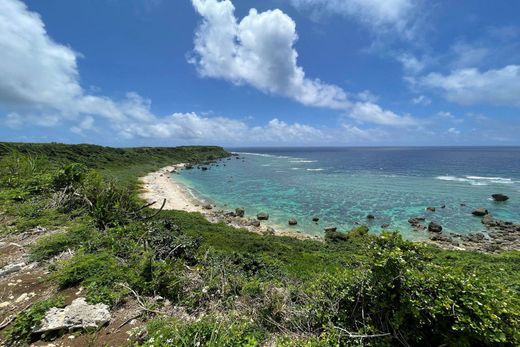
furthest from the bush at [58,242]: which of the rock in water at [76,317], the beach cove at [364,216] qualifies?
the beach cove at [364,216]

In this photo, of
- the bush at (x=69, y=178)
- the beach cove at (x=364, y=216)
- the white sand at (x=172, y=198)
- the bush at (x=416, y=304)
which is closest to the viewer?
the bush at (x=416, y=304)

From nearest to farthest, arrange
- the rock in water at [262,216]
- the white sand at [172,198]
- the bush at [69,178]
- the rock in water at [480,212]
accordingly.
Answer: the bush at [69,178] → the rock in water at [262,216] → the rock in water at [480,212] → the white sand at [172,198]

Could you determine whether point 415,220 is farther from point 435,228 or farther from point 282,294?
point 282,294

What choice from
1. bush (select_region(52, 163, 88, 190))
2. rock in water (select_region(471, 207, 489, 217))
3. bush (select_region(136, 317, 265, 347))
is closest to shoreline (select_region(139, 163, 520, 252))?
rock in water (select_region(471, 207, 489, 217))

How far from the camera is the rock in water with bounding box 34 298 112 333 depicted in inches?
161

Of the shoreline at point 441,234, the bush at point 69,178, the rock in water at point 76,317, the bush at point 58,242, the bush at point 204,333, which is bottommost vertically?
the shoreline at point 441,234

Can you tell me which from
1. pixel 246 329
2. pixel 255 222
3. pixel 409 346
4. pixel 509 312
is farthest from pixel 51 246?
pixel 255 222

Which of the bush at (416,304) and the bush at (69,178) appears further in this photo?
the bush at (69,178)

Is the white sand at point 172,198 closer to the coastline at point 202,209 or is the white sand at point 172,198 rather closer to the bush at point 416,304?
the coastline at point 202,209

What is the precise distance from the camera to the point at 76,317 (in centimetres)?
434

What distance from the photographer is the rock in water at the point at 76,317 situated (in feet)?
13.4

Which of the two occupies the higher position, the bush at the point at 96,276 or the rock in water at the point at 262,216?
the bush at the point at 96,276

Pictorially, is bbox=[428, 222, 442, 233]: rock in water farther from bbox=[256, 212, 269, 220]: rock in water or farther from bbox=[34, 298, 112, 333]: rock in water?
bbox=[34, 298, 112, 333]: rock in water

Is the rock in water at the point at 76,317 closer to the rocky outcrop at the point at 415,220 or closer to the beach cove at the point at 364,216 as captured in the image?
the beach cove at the point at 364,216
